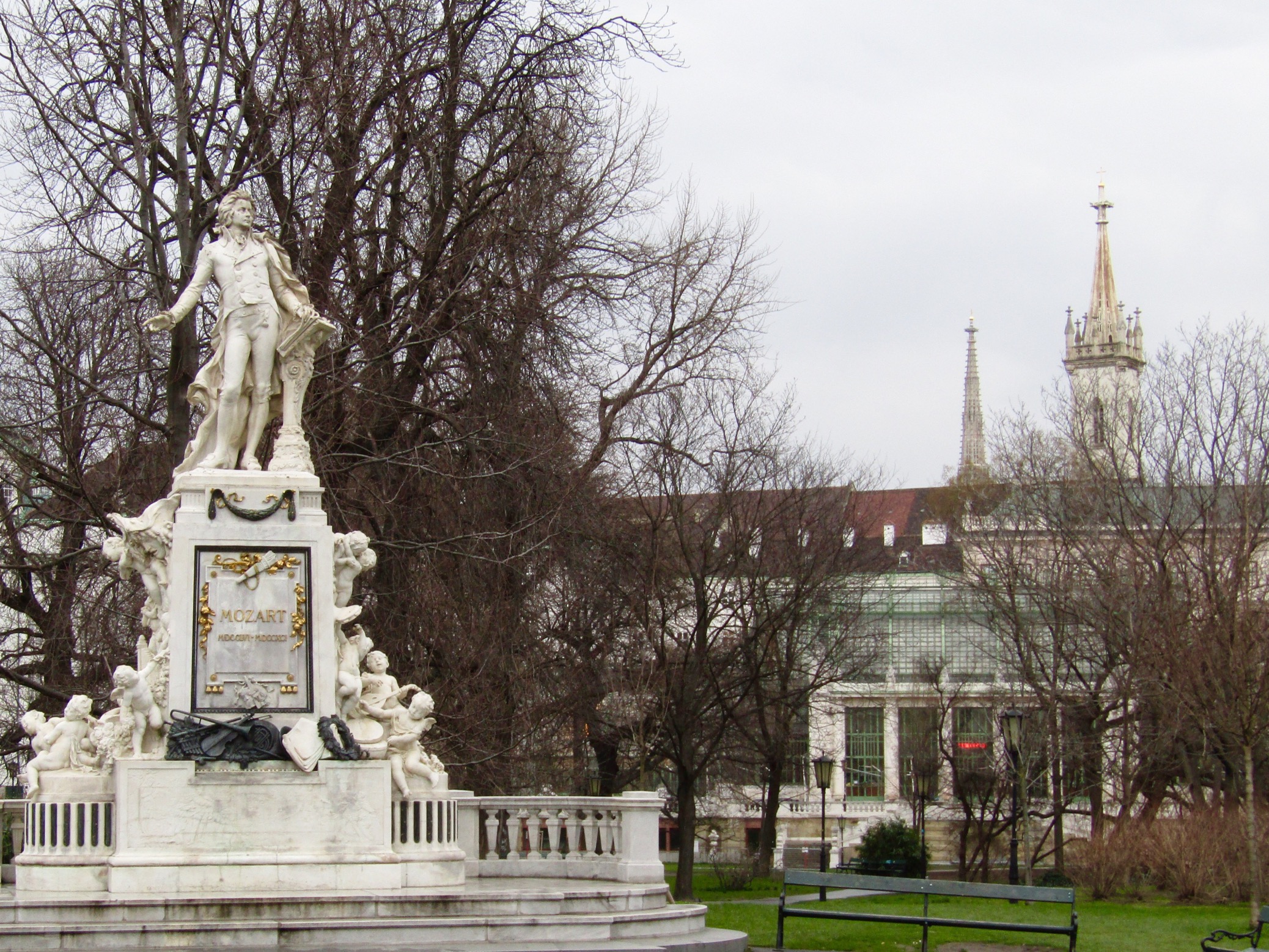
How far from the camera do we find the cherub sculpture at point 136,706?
1326 cm

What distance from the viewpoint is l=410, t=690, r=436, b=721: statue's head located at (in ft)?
45.9

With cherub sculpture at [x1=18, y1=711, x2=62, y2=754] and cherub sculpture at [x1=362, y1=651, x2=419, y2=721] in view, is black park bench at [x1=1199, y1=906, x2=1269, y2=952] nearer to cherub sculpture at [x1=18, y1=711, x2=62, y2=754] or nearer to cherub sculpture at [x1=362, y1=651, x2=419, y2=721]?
cherub sculpture at [x1=362, y1=651, x2=419, y2=721]

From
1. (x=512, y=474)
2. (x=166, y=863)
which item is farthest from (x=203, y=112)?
(x=166, y=863)

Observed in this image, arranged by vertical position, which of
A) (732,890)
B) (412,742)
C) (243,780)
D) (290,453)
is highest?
(290,453)

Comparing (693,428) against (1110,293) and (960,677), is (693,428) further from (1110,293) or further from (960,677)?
(1110,293)

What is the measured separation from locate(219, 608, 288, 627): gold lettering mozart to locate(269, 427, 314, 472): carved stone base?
1138mm

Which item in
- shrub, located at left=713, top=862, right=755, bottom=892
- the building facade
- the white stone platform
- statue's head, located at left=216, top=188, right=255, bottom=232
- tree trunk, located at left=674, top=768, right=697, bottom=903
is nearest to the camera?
the white stone platform

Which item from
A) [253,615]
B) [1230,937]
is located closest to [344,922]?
[253,615]

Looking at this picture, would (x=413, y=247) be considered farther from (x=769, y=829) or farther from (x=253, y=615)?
(x=769, y=829)

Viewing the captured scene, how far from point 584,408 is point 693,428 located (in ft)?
19.7

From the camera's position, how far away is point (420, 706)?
1402 cm

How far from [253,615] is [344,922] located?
107 inches

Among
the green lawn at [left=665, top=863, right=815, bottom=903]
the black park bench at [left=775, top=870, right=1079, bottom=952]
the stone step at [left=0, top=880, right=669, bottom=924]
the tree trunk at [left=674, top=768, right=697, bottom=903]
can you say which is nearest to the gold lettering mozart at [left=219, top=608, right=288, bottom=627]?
the stone step at [left=0, top=880, right=669, bottom=924]

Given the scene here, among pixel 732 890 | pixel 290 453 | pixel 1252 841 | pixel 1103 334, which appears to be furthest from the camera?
pixel 1103 334
